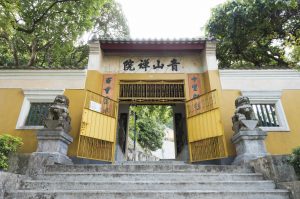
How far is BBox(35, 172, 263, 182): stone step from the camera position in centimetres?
422

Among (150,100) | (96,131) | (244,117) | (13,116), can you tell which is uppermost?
(150,100)

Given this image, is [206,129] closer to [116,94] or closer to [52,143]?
[116,94]

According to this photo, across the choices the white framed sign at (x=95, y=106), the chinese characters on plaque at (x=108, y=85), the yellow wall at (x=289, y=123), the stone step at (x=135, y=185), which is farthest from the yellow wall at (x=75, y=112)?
the yellow wall at (x=289, y=123)

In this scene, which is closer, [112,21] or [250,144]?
[250,144]

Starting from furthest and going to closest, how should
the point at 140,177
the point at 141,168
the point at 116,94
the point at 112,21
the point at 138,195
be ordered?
the point at 112,21 → the point at 116,94 → the point at 141,168 → the point at 140,177 → the point at 138,195

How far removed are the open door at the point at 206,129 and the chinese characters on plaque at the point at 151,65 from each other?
188cm

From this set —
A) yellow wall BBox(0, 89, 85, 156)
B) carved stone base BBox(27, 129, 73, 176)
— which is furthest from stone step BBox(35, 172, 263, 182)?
yellow wall BBox(0, 89, 85, 156)

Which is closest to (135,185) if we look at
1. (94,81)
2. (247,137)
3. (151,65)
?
A: (247,137)

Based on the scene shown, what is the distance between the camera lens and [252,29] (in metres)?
11.3

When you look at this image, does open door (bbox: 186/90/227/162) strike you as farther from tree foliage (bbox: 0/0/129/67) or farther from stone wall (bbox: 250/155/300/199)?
tree foliage (bbox: 0/0/129/67)

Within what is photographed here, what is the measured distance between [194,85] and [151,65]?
1961 mm

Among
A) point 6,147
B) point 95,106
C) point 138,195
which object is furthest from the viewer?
point 95,106

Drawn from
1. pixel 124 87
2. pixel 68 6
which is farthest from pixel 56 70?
pixel 68 6

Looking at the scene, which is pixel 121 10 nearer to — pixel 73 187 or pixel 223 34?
pixel 223 34
